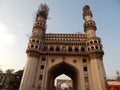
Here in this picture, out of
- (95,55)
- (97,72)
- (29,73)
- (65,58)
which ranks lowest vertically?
(29,73)

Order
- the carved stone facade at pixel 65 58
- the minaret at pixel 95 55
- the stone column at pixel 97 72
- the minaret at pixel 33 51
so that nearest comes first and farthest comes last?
the stone column at pixel 97 72
the minaret at pixel 95 55
the minaret at pixel 33 51
the carved stone facade at pixel 65 58

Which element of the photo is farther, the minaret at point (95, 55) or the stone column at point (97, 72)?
the minaret at point (95, 55)

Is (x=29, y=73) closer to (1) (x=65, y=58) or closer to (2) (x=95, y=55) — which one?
(1) (x=65, y=58)

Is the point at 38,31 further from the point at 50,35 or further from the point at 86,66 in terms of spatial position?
the point at 86,66

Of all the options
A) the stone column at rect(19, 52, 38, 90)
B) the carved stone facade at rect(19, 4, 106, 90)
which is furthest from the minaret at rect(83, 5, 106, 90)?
the stone column at rect(19, 52, 38, 90)

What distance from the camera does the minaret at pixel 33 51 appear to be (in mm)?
30348

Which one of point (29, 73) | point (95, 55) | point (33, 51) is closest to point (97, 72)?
point (95, 55)

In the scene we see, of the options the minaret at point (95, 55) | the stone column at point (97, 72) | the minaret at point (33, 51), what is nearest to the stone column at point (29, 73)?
the minaret at point (33, 51)

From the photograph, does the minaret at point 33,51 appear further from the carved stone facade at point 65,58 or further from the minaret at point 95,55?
the minaret at point 95,55

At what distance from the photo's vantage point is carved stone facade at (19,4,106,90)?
102 feet

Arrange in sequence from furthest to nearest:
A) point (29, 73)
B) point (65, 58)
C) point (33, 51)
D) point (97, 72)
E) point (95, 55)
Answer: point (65, 58)
point (33, 51)
point (95, 55)
point (29, 73)
point (97, 72)

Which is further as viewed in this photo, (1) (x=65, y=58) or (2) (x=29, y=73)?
(1) (x=65, y=58)

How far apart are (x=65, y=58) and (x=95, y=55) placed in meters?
8.44

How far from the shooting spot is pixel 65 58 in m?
35.6
